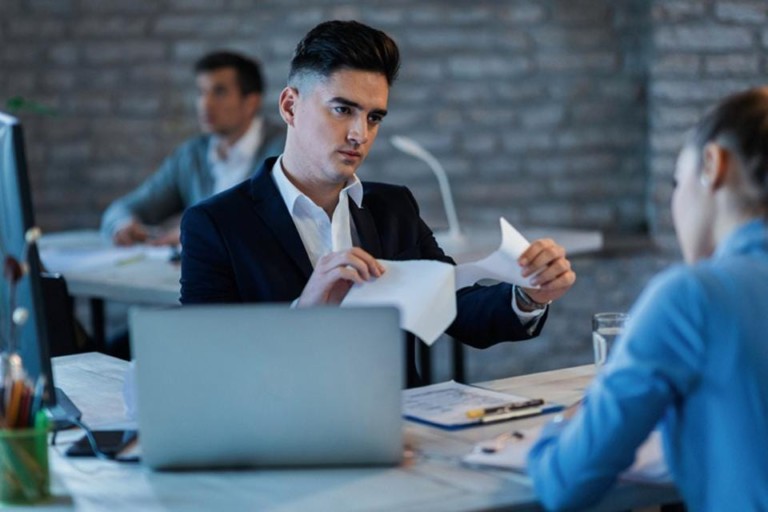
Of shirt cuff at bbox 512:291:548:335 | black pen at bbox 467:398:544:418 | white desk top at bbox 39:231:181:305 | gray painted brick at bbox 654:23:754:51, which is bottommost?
white desk top at bbox 39:231:181:305

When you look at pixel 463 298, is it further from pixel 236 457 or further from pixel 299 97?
pixel 236 457

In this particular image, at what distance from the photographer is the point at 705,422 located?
1432 mm

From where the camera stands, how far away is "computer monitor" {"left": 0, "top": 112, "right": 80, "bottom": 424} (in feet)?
5.48

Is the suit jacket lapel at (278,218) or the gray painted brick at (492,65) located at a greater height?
the gray painted brick at (492,65)

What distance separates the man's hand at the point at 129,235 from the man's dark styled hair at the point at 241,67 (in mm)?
719

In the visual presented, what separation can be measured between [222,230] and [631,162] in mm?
3049

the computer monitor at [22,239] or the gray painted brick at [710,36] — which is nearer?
the computer monitor at [22,239]

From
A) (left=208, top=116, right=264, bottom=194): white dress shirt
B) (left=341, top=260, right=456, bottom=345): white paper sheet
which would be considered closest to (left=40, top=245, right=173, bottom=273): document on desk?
(left=208, top=116, right=264, bottom=194): white dress shirt

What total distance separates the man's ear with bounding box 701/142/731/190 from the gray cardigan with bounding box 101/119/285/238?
10.7 feet

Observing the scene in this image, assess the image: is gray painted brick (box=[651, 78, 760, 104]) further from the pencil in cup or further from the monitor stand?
the pencil in cup

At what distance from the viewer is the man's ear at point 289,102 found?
7.93 feet

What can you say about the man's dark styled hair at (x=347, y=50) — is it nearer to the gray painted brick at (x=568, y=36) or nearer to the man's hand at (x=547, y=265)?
the man's hand at (x=547, y=265)

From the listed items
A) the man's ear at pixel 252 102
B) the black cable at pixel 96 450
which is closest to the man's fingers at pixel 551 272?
the black cable at pixel 96 450

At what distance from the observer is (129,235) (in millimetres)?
4277
